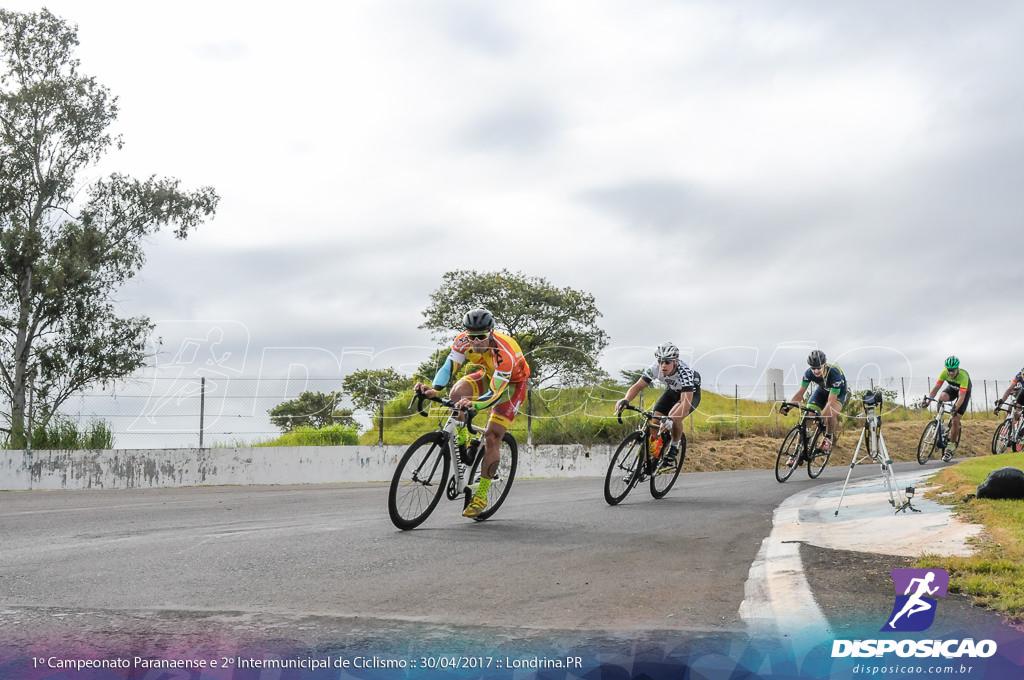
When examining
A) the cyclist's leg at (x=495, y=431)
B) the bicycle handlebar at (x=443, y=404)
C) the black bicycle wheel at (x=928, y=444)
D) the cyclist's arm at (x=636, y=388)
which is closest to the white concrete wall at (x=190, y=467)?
the cyclist's arm at (x=636, y=388)

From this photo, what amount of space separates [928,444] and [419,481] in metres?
16.0

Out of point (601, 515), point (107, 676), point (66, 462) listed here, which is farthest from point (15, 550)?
point (66, 462)

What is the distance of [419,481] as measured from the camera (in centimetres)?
858

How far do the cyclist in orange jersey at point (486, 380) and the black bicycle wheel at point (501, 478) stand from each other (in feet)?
0.32

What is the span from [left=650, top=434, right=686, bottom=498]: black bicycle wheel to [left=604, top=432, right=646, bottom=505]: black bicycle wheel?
1.84 feet

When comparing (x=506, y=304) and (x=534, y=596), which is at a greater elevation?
(x=506, y=304)

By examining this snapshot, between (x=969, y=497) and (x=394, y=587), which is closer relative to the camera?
(x=394, y=587)

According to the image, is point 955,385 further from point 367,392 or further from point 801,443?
point 367,392

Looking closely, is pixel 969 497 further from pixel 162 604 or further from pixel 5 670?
pixel 5 670

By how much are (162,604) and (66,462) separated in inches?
697

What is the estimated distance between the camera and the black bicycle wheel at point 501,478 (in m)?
9.35

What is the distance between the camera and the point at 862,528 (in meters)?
8.16

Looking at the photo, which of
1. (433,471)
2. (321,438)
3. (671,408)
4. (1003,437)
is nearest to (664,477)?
(671,408)

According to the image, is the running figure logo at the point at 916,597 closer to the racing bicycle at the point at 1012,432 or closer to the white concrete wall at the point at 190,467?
the racing bicycle at the point at 1012,432
